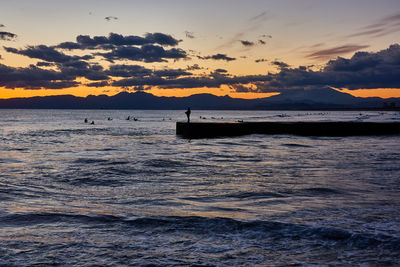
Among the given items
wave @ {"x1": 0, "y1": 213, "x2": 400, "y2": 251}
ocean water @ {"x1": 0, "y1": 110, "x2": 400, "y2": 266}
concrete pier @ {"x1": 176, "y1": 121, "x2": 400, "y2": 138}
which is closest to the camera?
ocean water @ {"x1": 0, "y1": 110, "x2": 400, "y2": 266}

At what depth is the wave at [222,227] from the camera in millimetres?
6648

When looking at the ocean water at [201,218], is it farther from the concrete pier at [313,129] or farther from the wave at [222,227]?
the concrete pier at [313,129]

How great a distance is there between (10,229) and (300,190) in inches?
342

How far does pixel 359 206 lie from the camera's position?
9.23m

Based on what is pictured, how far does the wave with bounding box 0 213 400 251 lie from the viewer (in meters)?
6.65

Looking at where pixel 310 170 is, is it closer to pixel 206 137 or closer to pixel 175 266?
pixel 175 266

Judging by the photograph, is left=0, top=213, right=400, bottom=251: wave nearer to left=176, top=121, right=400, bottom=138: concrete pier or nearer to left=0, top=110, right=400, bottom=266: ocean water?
left=0, top=110, right=400, bottom=266: ocean water

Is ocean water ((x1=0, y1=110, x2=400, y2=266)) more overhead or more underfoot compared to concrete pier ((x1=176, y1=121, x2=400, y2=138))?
more underfoot

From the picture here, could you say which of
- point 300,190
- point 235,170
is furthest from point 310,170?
point 300,190

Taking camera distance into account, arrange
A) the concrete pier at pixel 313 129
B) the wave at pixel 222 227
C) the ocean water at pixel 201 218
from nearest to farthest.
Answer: the ocean water at pixel 201 218
the wave at pixel 222 227
the concrete pier at pixel 313 129

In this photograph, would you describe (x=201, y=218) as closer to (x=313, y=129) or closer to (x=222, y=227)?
(x=222, y=227)

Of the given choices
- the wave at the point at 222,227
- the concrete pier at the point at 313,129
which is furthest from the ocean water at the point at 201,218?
the concrete pier at the point at 313,129

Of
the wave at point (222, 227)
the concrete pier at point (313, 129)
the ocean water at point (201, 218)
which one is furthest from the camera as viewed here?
the concrete pier at point (313, 129)

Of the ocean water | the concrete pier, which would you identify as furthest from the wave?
the concrete pier
